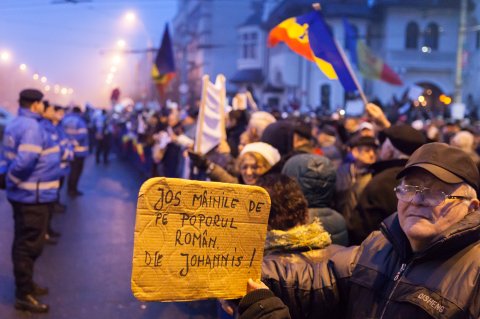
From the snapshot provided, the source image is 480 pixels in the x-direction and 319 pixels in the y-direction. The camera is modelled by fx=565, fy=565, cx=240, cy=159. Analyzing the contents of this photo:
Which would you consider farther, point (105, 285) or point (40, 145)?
point (105, 285)

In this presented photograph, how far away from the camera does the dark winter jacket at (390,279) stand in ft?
6.52

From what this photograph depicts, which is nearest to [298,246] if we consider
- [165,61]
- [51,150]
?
[51,150]

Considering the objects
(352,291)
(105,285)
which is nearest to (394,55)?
(105,285)

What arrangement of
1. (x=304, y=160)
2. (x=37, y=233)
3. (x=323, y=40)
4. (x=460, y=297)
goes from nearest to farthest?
1. (x=460, y=297)
2. (x=304, y=160)
3. (x=37, y=233)
4. (x=323, y=40)

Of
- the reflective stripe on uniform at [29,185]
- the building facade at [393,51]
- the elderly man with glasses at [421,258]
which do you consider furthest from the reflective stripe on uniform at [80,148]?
the building facade at [393,51]

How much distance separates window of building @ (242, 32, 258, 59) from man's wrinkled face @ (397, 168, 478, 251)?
49.6m

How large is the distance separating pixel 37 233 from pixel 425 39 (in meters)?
39.6

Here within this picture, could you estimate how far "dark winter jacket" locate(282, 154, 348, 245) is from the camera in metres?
3.95

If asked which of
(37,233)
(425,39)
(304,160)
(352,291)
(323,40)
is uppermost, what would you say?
(425,39)

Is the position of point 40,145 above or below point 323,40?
below

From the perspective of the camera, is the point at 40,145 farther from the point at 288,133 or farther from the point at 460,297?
the point at 460,297

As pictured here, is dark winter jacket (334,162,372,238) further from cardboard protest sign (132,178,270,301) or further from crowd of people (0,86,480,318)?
cardboard protest sign (132,178,270,301)

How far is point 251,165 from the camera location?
468 centimetres

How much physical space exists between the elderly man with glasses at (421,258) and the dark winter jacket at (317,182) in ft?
4.78
